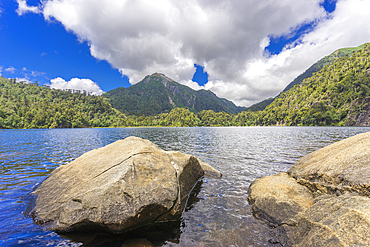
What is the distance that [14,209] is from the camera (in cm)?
794

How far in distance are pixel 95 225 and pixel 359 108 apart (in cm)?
23091

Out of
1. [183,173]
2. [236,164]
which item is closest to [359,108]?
[236,164]

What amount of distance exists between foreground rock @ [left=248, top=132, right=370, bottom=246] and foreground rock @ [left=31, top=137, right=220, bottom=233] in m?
4.61

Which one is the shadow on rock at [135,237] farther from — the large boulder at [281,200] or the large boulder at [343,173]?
the large boulder at [343,173]

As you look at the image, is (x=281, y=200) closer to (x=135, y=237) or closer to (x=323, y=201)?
(x=323, y=201)

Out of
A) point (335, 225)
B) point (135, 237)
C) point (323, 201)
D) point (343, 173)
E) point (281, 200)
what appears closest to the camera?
point (335, 225)

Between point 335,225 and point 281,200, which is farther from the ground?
point 335,225

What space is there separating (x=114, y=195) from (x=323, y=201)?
8.31 meters

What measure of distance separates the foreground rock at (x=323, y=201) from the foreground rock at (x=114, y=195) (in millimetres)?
4614

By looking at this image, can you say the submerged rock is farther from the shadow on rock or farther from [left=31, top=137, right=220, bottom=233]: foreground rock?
[left=31, top=137, right=220, bottom=233]: foreground rock

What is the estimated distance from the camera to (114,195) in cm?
627

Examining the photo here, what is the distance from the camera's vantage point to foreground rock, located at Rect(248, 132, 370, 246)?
418 cm

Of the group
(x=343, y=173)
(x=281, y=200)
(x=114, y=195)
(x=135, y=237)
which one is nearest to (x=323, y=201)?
(x=281, y=200)

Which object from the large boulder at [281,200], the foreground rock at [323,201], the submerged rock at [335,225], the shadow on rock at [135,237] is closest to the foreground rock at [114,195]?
the shadow on rock at [135,237]
